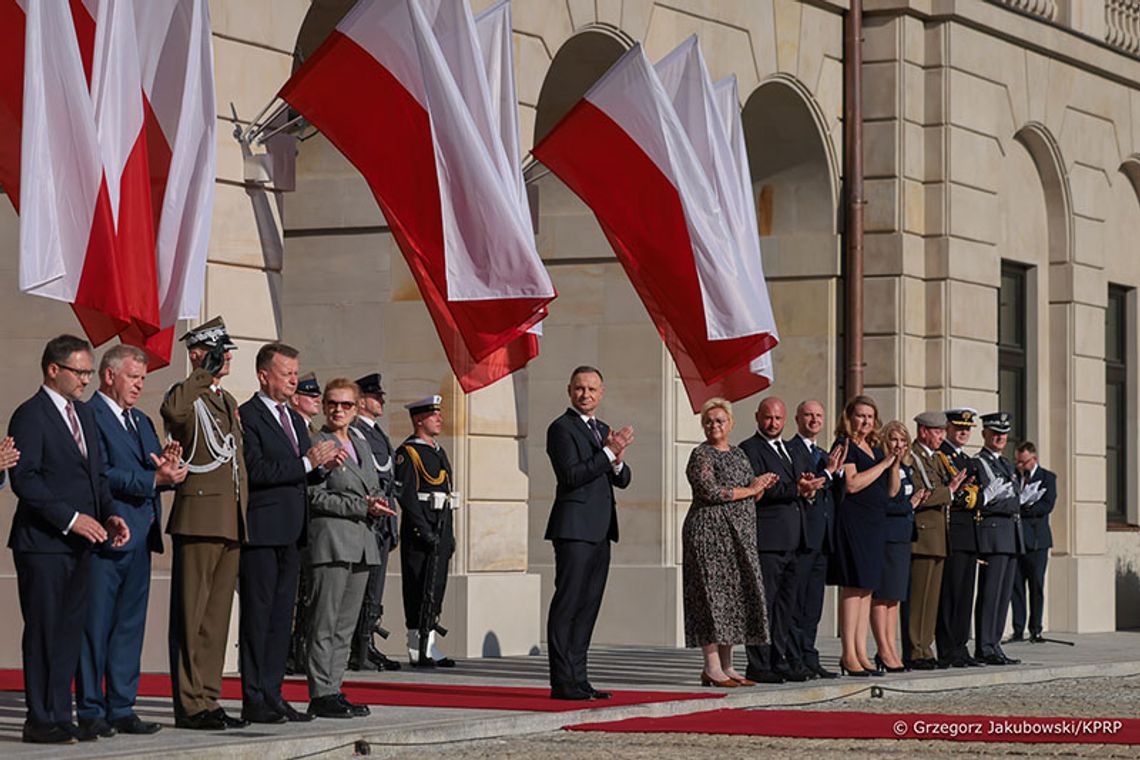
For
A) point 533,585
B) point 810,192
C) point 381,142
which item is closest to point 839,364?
point 810,192

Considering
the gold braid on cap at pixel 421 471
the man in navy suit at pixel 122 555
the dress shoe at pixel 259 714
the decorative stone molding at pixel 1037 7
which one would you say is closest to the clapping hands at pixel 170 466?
the man in navy suit at pixel 122 555

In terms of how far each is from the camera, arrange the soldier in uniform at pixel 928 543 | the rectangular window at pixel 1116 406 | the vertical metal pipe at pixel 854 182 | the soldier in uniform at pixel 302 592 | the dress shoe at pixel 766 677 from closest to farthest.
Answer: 1. the soldier in uniform at pixel 302 592
2. the dress shoe at pixel 766 677
3. the soldier in uniform at pixel 928 543
4. the vertical metal pipe at pixel 854 182
5. the rectangular window at pixel 1116 406

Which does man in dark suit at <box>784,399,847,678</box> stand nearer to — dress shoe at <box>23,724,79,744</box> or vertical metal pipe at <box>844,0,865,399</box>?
dress shoe at <box>23,724,79,744</box>

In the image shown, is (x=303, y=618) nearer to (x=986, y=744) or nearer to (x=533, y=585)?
(x=533, y=585)

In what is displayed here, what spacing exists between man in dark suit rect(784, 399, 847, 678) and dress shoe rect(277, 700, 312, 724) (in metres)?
4.25

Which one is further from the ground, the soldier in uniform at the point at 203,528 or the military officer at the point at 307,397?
the military officer at the point at 307,397

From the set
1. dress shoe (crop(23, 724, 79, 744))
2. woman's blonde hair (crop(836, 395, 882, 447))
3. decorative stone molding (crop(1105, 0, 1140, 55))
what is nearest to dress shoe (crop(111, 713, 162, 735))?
dress shoe (crop(23, 724, 79, 744))

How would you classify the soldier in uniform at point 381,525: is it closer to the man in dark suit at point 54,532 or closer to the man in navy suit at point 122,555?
the man in navy suit at point 122,555

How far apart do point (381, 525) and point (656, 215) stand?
256cm

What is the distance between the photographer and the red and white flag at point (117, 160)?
35.9 ft

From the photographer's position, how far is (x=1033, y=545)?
20953mm

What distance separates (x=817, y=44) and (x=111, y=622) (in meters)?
11.8

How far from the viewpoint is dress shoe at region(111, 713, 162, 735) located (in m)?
10.9

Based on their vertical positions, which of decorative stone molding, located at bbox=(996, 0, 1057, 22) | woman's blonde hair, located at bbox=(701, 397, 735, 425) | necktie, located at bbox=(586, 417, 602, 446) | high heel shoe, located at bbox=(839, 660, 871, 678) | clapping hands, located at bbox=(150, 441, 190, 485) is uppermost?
decorative stone molding, located at bbox=(996, 0, 1057, 22)
